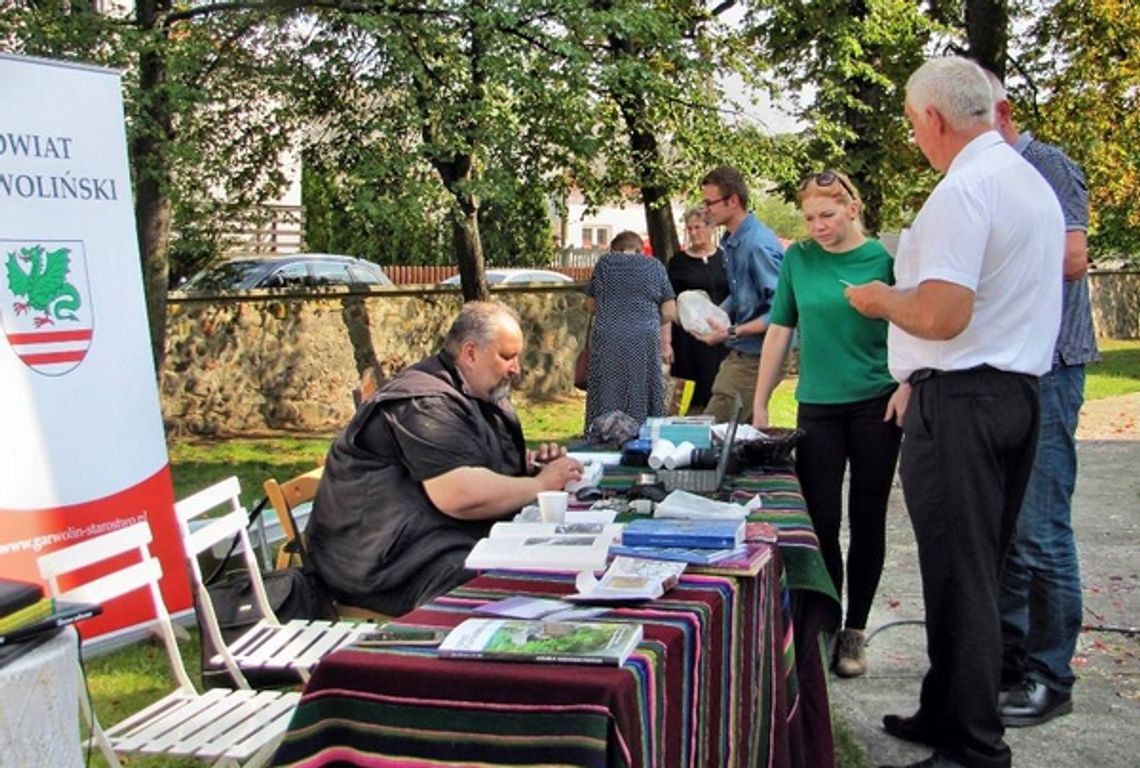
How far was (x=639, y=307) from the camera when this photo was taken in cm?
649

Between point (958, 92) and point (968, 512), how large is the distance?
41.9 inches

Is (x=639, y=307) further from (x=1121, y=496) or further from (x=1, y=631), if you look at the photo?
(x=1, y=631)

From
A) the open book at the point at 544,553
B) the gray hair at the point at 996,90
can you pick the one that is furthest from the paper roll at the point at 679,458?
the gray hair at the point at 996,90

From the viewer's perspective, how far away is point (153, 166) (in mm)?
7484

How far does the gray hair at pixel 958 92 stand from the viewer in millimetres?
3111

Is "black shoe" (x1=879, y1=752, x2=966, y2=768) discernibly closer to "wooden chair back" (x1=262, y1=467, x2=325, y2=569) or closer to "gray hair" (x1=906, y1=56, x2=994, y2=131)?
"gray hair" (x1=906, y1=56, x2=994, y2=131)

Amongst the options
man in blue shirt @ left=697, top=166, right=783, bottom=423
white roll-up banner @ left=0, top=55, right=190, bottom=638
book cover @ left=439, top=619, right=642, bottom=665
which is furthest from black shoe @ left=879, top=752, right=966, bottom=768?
white roll-up banner @ left=0, top=55, right=190, bottom=638

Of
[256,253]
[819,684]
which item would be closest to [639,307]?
[819,684]

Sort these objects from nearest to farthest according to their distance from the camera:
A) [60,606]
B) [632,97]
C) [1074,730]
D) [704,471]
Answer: [60,606]
[704,471]
[1074,730]
[632,97]

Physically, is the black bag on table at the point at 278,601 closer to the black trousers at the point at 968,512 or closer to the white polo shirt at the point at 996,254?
the black trousers at the point at 968,512

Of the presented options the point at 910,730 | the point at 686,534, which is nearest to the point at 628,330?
the point at 910,730

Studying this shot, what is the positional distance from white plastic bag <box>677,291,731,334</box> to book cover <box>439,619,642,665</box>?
3.41 metres

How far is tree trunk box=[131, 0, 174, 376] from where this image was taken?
732cm

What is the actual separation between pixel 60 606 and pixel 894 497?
6.50 meters
